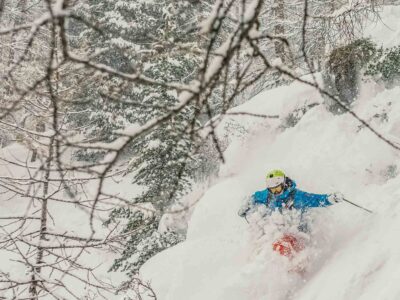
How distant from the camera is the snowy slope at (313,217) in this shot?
641cm

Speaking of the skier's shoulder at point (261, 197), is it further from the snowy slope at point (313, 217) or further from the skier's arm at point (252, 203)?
the snowy slope at point (313, 217)

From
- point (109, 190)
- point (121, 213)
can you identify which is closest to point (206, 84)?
point (121, 213)

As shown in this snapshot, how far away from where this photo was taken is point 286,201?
25.5ft

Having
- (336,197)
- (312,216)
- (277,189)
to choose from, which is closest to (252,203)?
(277,189)

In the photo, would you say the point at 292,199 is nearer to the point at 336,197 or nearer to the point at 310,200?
the point at 310,200

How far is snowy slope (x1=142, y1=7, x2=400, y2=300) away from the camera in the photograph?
21.0 ft

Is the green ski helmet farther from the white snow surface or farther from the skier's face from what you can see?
the white snow surface

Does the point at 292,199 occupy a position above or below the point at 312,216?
above

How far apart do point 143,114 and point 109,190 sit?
6.51 meters

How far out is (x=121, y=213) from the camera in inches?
542

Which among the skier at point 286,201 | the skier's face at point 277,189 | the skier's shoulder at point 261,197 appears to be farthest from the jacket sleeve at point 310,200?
the skier's shoulder at point 261,197

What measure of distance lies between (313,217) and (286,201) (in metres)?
0.48

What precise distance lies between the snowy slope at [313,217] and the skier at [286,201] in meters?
0.18

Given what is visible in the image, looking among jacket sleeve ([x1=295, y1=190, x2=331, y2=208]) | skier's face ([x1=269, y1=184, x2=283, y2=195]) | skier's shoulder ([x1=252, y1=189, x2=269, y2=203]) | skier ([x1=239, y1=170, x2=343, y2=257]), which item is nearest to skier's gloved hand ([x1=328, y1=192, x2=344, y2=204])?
skier ([x1=239, y1=170, x2=343, y2=257])
